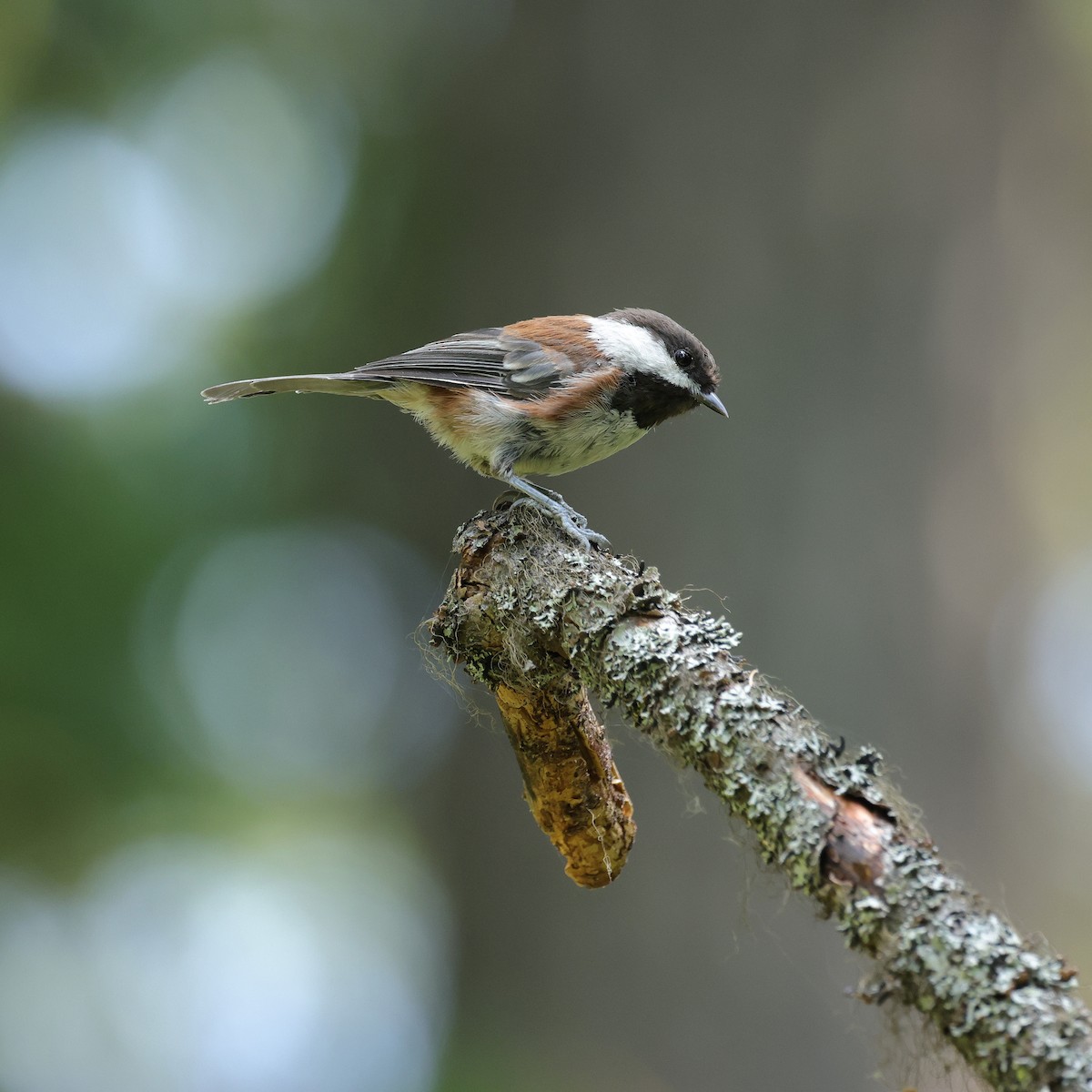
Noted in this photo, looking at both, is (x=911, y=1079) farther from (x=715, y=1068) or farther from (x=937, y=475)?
(x=937, y=475)

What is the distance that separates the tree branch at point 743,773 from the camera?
4.23 feet

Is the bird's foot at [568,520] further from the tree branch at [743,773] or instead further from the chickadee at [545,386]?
the chickadee at [545,386]

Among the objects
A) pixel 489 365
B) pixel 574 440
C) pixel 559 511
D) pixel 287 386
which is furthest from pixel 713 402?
pixel 287 386

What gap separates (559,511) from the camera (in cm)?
272

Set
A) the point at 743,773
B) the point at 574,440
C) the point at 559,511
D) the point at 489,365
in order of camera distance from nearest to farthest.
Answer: the point at 743,773, the point at 559,511, the point at 574,440, the point at 489,365

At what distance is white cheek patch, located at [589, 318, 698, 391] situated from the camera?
10.9 feet

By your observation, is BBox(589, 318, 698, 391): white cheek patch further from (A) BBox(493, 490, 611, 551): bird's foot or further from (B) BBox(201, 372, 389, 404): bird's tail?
(B) BBox(201, 372, 389, 404): bird's tail

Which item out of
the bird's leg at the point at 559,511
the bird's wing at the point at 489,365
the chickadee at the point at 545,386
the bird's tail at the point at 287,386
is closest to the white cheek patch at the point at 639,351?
the chickadee at the point at 545,386

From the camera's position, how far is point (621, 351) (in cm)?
335

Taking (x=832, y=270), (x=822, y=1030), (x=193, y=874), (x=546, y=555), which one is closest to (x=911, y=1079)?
(x=546, y=555)

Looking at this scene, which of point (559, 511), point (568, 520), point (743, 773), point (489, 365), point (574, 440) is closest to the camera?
point (743, 773)

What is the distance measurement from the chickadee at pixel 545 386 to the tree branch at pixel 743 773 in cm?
77

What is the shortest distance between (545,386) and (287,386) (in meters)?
0.93

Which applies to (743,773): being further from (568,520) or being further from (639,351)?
(639,351)
